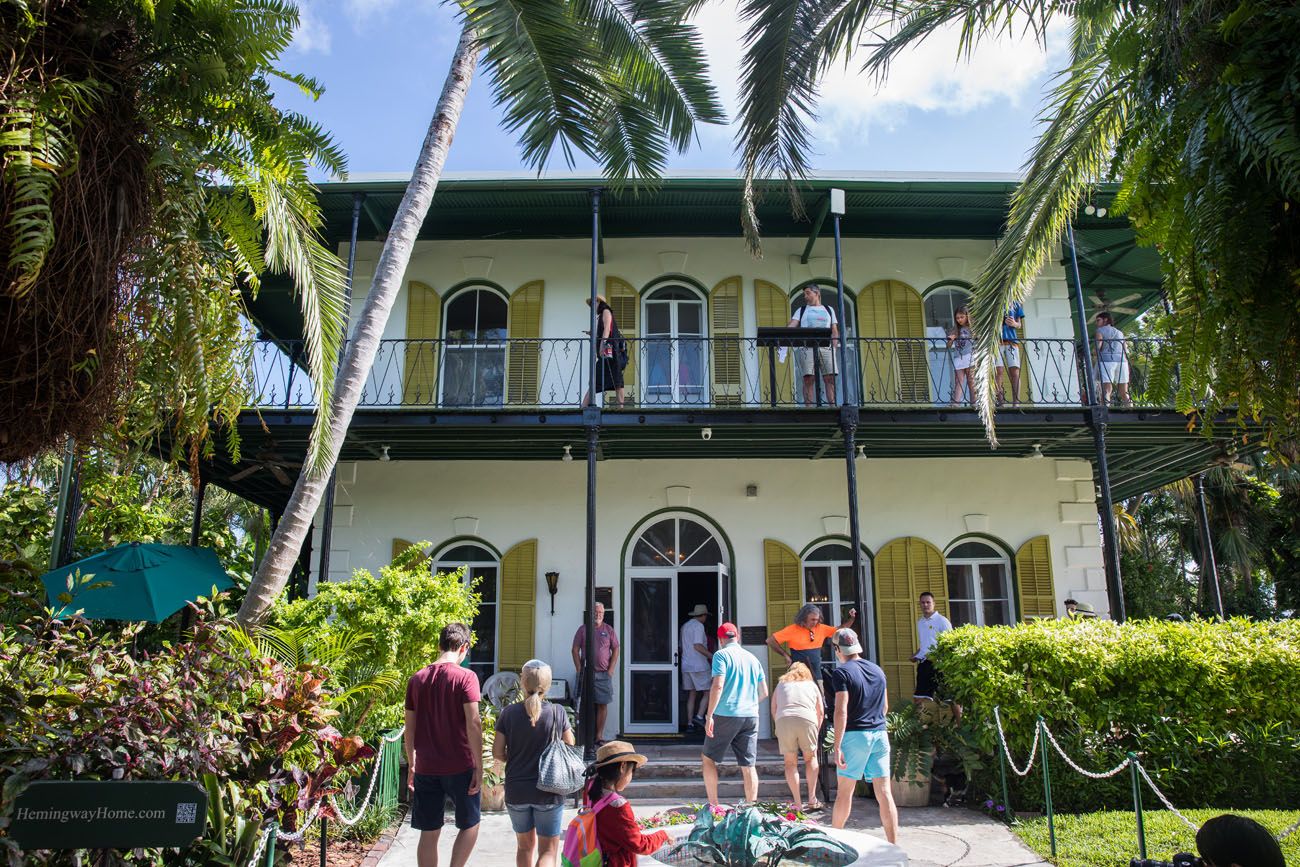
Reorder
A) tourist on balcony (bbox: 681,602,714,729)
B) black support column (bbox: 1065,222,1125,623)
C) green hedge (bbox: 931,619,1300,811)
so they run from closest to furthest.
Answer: green hedge (bbox: 931,619,1300,811) → black support column (bbox: 1065,222,1125,623) → tourist on balcony (bbox: 681,602,714,729)

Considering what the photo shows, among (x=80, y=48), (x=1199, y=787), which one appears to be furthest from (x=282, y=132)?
(x=1199, y=787)

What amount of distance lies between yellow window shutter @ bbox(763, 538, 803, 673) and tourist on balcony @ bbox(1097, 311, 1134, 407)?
4425 mm

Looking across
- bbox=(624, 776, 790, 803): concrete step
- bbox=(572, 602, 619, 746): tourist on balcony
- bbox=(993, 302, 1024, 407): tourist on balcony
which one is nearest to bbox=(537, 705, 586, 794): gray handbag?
bbox=(624, 776, 790, 803): concrete step

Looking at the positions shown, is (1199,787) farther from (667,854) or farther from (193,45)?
(193,45)

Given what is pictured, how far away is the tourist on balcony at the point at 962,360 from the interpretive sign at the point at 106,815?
33.4ft

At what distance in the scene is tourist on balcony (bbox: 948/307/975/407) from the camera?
11469mm

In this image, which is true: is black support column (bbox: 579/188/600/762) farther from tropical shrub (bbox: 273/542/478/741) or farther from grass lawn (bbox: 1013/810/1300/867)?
grass lawn (bbox: 1013/810/1300/867)

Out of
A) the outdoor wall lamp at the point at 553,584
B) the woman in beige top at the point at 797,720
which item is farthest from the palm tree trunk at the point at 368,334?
the outdoor wall lamp at the point at 553,584

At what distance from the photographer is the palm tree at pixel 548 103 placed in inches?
222

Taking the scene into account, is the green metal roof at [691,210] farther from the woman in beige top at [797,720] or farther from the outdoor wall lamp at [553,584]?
the woman in beige top at [797,720]

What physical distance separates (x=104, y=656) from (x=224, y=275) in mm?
1993

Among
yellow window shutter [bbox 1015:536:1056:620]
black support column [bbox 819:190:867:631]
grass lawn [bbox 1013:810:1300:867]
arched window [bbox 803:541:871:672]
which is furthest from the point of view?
arched window [bbox 803:541:871:672]

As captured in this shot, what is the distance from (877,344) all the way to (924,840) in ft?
23.2

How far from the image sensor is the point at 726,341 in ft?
41.2
